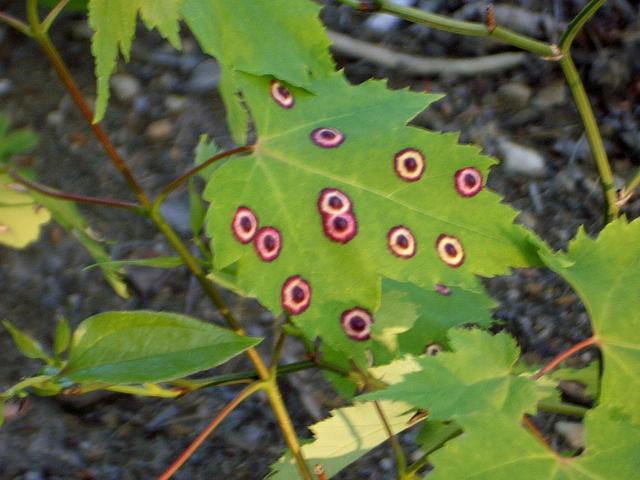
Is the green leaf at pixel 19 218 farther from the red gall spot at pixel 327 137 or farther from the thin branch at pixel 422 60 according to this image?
the thin branch at pixel 422 60

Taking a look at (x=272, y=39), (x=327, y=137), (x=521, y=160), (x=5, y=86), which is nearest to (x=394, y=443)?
(x=327, y=137)

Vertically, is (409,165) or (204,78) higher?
(409,165)

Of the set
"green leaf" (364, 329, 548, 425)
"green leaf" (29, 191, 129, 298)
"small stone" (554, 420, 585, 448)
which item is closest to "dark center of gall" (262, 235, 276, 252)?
"green leaf" (364, 329, 548, 425)

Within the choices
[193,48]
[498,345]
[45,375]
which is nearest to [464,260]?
[498,345]

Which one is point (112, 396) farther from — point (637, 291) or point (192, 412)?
point (637, 291)

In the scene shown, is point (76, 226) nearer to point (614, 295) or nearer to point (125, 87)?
point (614, 295)

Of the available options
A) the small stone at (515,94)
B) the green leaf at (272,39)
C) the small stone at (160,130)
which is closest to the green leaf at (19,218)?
the green leaf at (272,39)

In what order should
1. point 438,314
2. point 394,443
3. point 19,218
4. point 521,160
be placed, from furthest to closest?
point 521,160, point 19,218, point 438,314, point 394,443
